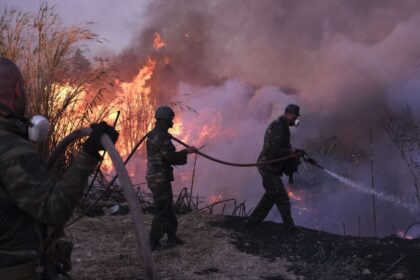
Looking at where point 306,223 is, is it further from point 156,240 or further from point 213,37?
point 213,37

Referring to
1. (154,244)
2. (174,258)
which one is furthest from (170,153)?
(174,258)

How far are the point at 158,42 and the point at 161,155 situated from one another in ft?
39.3

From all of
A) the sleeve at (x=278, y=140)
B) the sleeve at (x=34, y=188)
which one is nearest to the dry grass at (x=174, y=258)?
the sleeve at (x=278, y=140)

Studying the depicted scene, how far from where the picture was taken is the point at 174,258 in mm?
5895

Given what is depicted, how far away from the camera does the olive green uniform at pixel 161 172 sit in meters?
6.14

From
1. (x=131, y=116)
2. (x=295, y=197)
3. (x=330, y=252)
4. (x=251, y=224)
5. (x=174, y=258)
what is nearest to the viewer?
(x=174, y=258)

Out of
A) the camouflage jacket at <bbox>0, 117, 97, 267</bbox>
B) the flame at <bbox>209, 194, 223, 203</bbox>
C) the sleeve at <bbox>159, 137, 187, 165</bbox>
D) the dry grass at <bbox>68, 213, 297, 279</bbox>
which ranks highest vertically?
the flame at <bbox>209, 194, 223, 203</bbox>

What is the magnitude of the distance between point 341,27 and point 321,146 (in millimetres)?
4393

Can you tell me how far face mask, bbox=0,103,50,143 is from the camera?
7.30 feet

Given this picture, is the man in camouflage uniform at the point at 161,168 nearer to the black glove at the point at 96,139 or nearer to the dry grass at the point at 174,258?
the dry grass at the point at 174,258

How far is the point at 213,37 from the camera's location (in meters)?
18.2

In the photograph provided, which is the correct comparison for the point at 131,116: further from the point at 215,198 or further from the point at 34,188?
the point at 34,188

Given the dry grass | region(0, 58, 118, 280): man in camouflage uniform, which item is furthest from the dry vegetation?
region(0, 58, 118, 280): man in camouflage uniform

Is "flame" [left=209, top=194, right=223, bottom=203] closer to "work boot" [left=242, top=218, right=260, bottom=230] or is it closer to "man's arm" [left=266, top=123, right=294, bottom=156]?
"work boot" [left=242, top=218, right=260, bottom=230]
